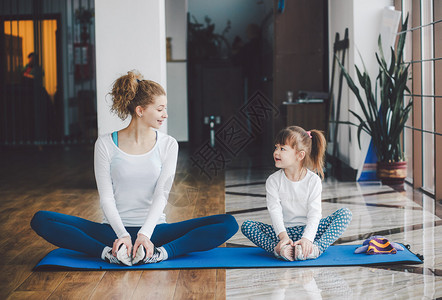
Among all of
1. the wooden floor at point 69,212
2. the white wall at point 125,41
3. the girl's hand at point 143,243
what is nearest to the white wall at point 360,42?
the wooden floor at point 69,212

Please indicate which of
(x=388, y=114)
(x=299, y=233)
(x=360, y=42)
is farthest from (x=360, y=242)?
(x=360, y=42)

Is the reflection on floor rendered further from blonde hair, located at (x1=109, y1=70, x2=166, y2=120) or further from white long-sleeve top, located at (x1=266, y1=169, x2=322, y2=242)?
blonde hair, located at (x1=109, y1=70, x2=166, y2=120)

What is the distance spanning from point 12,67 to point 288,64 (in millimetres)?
4544

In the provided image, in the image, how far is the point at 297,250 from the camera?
2668 mm

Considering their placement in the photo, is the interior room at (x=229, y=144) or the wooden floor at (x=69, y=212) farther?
the interior room at (x=229, y=144)

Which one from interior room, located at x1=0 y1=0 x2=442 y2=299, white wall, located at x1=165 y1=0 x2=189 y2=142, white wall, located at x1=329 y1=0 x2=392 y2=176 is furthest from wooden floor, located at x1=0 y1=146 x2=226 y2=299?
white wall, located at x1=165 y1=0 x2=189 y2=142

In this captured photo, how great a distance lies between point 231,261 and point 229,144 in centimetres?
631

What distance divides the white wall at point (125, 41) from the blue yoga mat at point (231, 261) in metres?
2.44

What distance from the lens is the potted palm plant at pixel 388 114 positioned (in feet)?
16.2

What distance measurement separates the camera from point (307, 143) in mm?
2795

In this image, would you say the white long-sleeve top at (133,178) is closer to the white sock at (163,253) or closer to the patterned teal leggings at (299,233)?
the white sock at (163,253)

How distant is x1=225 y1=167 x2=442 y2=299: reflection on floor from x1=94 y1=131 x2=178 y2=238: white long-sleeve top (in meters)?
0.50

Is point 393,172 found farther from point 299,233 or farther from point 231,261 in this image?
point 231,261

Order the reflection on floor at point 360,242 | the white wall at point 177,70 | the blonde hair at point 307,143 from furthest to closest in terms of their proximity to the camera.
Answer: the white wall at point 177,70, the blonde hair at point 307,143, the reflection on floor at point 360,242
